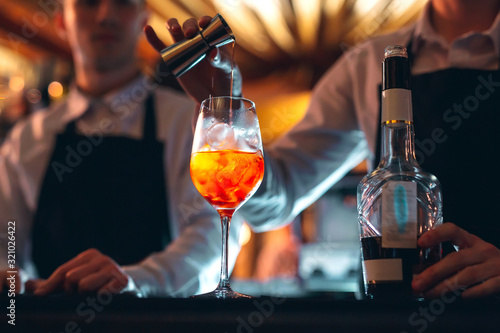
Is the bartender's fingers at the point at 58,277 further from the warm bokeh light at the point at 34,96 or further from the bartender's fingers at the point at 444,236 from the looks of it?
the warm bokeh light at the point at 34,96

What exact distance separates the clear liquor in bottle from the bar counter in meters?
0.10

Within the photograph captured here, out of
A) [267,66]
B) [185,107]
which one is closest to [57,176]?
[185,107]

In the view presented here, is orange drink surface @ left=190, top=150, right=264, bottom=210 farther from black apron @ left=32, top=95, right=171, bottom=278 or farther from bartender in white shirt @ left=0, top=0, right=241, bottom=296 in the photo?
black apron @ left=32, top=95, right=171, bottom=278

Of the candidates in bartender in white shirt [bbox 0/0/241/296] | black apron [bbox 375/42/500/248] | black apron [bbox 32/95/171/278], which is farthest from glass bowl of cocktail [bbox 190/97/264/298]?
black apron [bbox 32/95/171/278]

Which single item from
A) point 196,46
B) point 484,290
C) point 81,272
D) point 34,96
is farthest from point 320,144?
point 34,96

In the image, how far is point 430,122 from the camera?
130 cm

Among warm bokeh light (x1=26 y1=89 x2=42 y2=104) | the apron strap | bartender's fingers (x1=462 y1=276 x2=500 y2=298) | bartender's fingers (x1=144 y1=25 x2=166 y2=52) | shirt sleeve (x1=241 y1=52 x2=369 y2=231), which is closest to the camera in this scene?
bartender's fingers (x1=462 y1=276 x2=500 y2=298)

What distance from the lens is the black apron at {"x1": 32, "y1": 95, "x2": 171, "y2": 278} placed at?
1.70 metres

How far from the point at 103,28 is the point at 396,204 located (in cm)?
139

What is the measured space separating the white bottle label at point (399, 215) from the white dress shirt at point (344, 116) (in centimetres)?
59

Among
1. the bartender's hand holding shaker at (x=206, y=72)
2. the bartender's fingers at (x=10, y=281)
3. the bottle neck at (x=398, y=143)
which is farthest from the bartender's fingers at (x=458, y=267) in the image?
the bartender's fingers at (x=10, y=281)

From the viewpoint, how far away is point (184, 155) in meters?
1.82

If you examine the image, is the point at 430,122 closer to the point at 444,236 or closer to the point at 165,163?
the point at 444,236

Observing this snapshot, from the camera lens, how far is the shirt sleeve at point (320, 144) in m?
1.46
